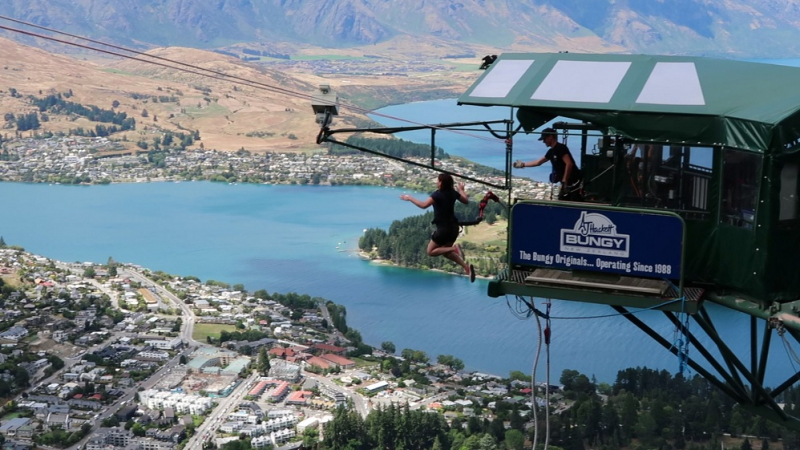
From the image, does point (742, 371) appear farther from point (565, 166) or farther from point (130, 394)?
point (130, 394)

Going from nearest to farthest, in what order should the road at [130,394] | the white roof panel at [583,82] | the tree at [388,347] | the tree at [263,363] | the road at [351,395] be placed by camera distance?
the white roof panel at [583,82]
the road at [130,394]
the road at [351,395]
the tree at [263,363]
the tree at [388,347]

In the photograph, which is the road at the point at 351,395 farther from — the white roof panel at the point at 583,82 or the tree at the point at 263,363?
the white roof panel at the point at 583,82

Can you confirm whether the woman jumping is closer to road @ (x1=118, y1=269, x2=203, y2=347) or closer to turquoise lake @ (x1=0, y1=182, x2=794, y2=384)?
turquoise lake @ (x1=0, y1=182, x2=794, y2=384)

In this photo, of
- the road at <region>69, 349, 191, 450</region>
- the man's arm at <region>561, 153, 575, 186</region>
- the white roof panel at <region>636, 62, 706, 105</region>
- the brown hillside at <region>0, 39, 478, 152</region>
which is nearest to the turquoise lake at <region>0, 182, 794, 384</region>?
the road at <region>69, 349, 191, 450</region>

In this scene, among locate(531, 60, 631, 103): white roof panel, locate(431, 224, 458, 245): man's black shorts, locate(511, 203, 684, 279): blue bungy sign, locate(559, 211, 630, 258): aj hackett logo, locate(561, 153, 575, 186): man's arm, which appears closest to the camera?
locate(511, 203, 684, 279): blue bungy sign

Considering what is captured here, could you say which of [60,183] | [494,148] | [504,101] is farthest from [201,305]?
[494,148]

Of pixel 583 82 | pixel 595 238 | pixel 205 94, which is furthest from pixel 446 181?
pixel 205 94

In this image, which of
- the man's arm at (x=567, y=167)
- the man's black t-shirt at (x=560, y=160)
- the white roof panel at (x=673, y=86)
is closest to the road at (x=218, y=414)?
the man's black t-shirt at (x=560, y=160)
